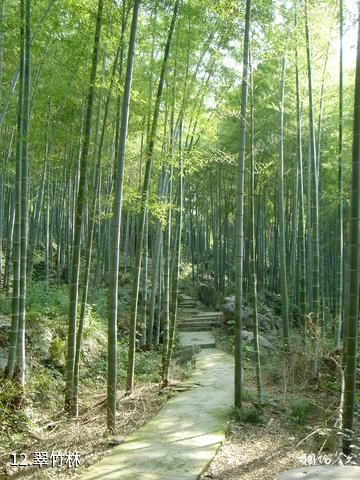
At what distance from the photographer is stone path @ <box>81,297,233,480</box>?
9.82ft

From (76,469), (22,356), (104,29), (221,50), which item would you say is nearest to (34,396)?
(22,356)

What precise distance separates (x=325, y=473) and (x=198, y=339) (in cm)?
659

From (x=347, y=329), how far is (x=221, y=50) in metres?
4.99

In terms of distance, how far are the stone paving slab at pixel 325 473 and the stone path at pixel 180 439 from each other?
28.3 inches

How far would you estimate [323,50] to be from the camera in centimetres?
614

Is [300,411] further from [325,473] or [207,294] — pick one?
[207,294]

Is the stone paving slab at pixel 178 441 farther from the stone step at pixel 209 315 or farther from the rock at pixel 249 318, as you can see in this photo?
the stone step at pixel 209 315

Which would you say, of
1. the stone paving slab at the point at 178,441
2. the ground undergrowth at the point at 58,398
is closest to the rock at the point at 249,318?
the ground undergrowth at the point at 58,398

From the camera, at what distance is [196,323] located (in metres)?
10.5

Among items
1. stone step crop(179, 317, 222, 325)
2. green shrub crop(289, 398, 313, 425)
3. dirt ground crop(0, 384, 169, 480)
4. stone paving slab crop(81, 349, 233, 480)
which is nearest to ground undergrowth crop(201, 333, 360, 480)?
green shrub crop(289, 398, 313, 425)

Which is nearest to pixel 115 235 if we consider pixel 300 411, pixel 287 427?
pixel 287 427

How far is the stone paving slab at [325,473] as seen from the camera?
8.00 ft

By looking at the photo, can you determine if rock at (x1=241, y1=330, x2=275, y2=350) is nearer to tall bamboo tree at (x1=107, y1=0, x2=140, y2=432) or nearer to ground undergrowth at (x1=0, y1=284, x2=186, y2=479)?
ground undergrowth at (x1=0, y1=284, x2=186, y2=479)

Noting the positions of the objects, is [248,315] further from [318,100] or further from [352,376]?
[352,376]
